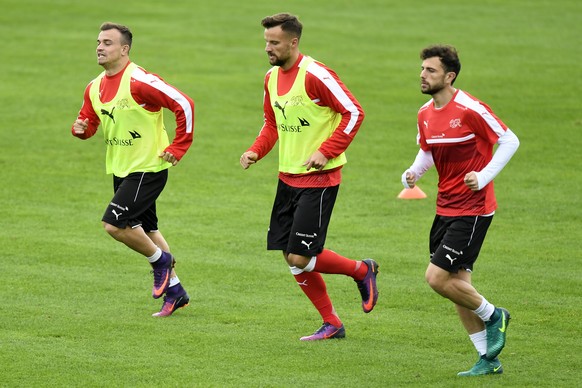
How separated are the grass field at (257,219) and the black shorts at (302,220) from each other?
761 millimetres

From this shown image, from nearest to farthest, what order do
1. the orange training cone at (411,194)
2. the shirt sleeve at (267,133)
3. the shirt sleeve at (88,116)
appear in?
the shirt sleeve at (267,133), the shirt sleeve at (88,116), the orange training cone at (411,194)

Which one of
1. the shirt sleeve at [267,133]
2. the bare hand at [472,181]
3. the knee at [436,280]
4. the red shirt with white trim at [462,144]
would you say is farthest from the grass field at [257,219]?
the shirt sleeve at [267,133]

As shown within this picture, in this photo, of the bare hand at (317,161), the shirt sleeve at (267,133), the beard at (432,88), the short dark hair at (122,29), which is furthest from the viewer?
the short dark hair at (122,29)

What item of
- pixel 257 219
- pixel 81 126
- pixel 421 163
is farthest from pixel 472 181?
pixel 257 219

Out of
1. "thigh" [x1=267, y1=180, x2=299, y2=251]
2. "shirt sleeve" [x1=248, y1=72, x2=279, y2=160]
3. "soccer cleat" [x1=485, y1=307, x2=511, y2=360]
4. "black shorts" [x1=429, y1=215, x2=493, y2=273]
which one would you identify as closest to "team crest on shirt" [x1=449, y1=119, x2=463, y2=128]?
"black shorts" [x1=429, y1=215, x2=493, y2=273]

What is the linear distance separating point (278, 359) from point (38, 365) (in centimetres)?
173

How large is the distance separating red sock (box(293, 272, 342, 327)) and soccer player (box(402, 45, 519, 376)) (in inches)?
52.7

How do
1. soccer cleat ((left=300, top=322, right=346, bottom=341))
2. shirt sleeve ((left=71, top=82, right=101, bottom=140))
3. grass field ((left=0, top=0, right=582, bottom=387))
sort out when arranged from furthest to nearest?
shirt sleeve ((left=71, top=82, right=101, bottom=140)), soccer cleat ((left=300, top=322, right=346, bottom=341)), grass field ((left=0, top=0, right=582, bottom=387))

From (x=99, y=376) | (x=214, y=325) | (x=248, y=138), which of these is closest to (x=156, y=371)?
(x=99, y=376)

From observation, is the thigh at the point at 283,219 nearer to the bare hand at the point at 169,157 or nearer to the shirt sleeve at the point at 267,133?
the shirt sleeve at the point at 267,133

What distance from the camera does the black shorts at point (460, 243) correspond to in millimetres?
7828

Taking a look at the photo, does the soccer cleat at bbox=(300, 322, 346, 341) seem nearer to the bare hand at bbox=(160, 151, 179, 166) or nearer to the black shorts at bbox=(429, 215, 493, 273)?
the black shorts at bbox=(429, 215, 493, 273)

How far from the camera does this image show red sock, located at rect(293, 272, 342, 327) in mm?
9008

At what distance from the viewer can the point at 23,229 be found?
13500 millimetres
